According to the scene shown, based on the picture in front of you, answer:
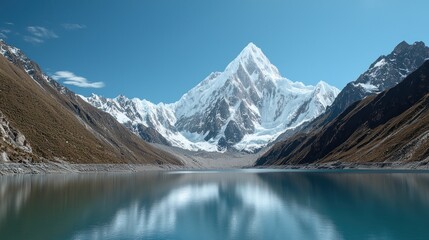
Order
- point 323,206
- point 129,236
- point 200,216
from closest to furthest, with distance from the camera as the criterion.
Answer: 1. point 129,236
2. point 200,216
3. point 323,206

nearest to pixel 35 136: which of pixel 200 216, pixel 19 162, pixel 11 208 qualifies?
pixel 19 162

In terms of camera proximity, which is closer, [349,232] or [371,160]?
[349,232]

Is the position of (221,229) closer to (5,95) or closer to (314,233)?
(314,233)

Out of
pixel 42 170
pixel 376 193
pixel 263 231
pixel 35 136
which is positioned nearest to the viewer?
pixel 263 231

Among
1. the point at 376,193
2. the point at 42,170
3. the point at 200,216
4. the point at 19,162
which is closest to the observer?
the point at 200,216

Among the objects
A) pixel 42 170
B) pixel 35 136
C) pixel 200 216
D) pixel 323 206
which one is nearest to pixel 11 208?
pixel 200 216

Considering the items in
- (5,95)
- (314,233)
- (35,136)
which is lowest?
(314,233)

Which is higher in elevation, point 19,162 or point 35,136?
point 35,136

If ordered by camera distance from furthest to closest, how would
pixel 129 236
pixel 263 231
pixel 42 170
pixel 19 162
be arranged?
1. pixel 42 170
2. pixel 19 162
3. pixel 263 231
4. pixel 129 236

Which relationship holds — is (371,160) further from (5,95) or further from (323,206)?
(5,95)

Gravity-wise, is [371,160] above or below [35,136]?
below
